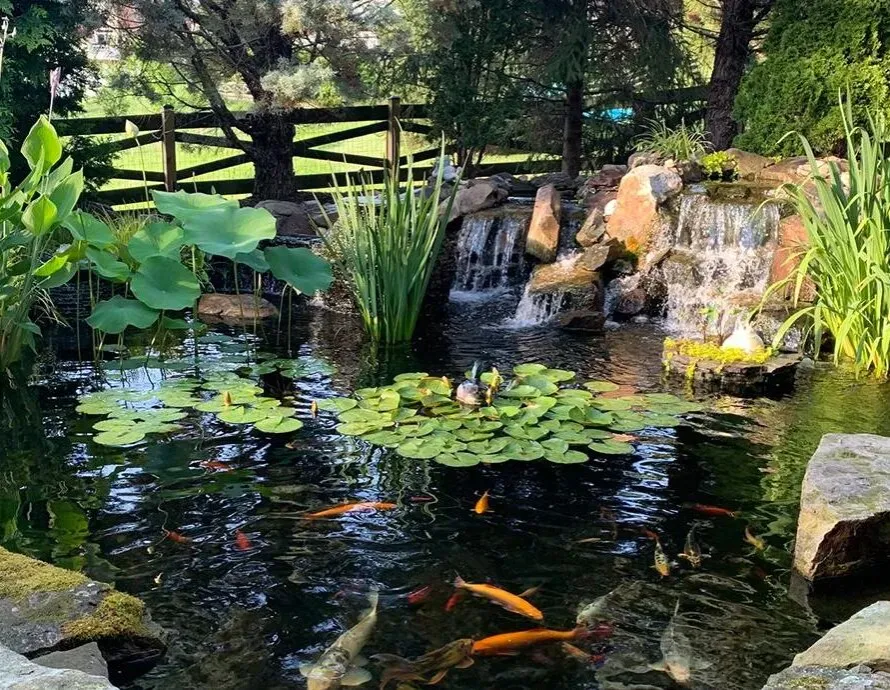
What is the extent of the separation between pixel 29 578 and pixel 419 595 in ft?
3.71

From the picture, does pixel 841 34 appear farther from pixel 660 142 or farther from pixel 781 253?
pixel 781 253

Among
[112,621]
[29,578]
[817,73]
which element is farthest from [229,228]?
[817,73]

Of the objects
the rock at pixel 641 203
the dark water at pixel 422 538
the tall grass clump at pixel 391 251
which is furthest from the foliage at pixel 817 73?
the dark water at pixel 422 538

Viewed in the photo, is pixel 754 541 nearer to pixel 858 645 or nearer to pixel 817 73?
pixel 858 645

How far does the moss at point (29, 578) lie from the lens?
251 cm

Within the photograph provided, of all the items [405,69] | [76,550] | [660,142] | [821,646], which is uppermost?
[405,69]

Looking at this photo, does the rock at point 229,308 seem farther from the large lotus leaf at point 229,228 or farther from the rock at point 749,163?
the rock at point 749,163

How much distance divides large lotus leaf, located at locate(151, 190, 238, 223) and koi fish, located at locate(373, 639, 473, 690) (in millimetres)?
3206

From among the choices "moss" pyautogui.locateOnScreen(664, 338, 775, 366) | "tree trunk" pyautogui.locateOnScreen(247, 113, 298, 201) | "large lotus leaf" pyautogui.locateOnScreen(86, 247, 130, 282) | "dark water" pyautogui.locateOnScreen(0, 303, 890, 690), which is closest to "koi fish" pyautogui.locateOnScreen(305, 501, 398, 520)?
"dark water" pyautogui.locateOnScreen(0, 303, 890, 690)

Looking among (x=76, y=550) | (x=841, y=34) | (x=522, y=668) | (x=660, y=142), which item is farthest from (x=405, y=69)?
(x=522, y=668)

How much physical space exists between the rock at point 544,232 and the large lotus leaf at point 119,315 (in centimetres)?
370

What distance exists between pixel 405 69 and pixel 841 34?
4.36 m

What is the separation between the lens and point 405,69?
32.5ft

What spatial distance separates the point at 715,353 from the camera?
17.0 feet
